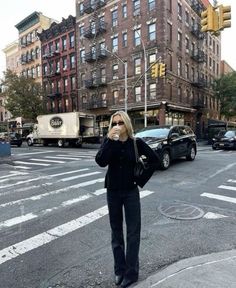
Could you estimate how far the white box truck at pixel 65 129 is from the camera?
2623 cm

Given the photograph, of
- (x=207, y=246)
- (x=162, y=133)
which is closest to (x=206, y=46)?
(x=162, y=133)

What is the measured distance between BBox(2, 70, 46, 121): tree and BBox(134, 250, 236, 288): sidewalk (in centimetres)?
3695

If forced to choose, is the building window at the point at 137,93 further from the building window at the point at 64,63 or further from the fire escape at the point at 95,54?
the building window at the point at 64,63

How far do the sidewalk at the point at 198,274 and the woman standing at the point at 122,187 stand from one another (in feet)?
0.74

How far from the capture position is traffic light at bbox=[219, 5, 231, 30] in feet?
34.7

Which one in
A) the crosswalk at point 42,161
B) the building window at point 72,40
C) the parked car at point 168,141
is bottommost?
the crosswalk at point 42,161

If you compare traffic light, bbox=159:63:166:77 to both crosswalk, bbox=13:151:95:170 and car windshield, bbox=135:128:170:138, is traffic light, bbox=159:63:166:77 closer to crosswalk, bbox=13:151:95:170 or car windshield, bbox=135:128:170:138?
crosswalk, bbox=13:151:95:170

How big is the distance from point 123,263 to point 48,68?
150 feet

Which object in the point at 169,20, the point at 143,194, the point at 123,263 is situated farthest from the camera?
the point at 169,20

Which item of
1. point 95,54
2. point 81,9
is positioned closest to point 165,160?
point 95,54

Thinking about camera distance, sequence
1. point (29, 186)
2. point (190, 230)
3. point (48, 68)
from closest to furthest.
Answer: point (190, 230) < point (29, 186) < point (48, 68)

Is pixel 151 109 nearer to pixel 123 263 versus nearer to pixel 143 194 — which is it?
pixel 143 194

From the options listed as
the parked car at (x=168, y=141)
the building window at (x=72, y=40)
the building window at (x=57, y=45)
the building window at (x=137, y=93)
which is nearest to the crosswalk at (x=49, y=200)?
the parked car at (x=168, y=141)

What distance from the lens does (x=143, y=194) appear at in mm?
7129
